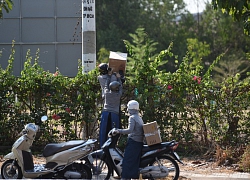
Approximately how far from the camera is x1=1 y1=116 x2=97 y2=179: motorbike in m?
8.80

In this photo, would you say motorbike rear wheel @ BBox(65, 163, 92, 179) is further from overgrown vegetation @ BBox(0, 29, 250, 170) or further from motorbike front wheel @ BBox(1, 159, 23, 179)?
overgrown vegetation @ BBox(0, 29, 250, 170)

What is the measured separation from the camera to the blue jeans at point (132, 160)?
344 inches

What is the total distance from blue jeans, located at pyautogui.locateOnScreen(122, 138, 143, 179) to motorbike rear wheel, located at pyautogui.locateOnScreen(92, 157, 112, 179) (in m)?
0.48

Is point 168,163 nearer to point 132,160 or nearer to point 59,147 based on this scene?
point 132,160

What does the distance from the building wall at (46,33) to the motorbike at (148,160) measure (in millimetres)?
5417

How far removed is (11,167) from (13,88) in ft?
11.7

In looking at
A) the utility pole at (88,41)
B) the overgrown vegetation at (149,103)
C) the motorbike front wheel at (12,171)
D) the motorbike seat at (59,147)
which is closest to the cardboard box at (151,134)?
the motorbike seat at (59,147)

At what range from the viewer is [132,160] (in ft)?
28.7

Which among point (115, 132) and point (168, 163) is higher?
point (115, 132)

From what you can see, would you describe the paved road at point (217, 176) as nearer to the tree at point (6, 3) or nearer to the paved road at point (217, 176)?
the paved road at point (217, 176)

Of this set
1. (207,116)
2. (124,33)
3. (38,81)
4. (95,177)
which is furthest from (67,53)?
(124,33)

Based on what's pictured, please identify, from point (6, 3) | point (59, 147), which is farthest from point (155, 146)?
point (6, 3)

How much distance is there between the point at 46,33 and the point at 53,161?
7449 millimetres

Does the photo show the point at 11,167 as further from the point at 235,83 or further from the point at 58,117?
the point at 235,83
